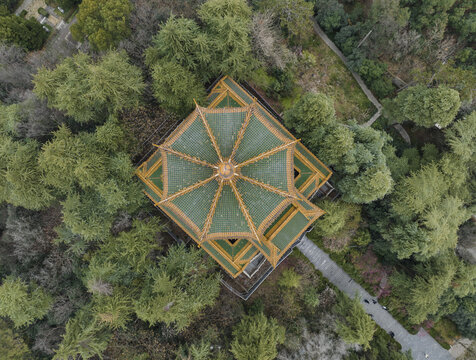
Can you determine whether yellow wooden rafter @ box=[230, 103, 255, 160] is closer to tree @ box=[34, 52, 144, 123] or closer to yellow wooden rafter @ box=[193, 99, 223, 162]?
yellow wooden rafter @ box=[193, 99, 223, 162]

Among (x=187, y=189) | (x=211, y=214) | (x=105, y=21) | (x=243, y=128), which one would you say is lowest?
(x=211, y=214)

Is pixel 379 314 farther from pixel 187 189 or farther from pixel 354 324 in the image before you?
pixel 187 189

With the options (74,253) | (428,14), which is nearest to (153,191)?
(74,253)

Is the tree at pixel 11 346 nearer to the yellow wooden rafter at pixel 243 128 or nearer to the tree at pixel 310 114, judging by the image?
the yellow wooden rafter at pixel 243 128

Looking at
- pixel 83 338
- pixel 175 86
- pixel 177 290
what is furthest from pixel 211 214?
pixel 83 338

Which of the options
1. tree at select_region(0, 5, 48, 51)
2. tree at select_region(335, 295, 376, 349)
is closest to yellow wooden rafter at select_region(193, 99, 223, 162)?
tree at select_region(335, 295, 376, 349)

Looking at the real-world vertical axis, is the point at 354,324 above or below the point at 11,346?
above
